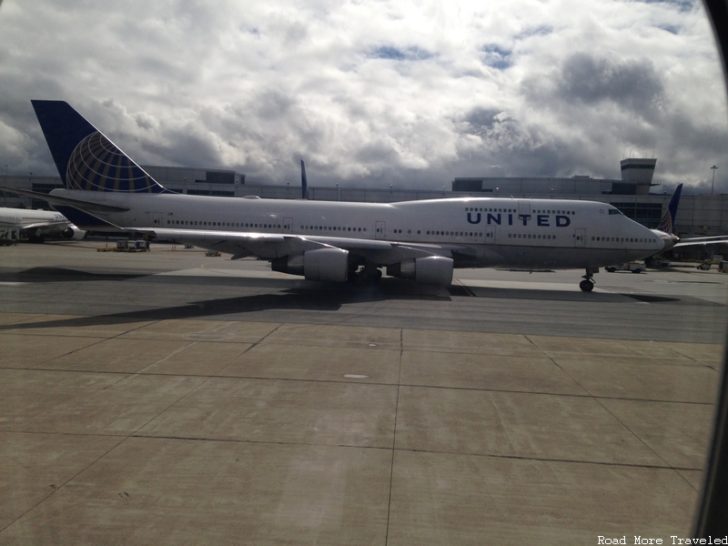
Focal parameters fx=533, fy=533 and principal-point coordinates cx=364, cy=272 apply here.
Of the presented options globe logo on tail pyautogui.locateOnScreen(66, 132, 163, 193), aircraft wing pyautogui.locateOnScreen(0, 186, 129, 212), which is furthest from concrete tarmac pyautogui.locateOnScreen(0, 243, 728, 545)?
globe logo on tail pyautogui.locateOnScreen(66, 132, 163, 193)

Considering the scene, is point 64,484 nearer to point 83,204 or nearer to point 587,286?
point 83,204

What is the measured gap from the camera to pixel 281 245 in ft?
58.0

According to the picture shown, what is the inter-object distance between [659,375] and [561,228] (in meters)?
13.0

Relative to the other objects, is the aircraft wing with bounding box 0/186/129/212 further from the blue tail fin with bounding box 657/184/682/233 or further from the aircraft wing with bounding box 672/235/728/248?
the aircraft wing with bounding box 672/235/728/248

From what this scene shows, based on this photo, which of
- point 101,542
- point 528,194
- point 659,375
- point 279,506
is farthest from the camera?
point 528,194

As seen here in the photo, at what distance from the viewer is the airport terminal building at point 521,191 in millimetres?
42438

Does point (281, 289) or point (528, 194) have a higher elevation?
point (528, 194)

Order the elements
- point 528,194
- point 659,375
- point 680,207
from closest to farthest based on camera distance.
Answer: point 659,375 < point 680,207 < point 528,194

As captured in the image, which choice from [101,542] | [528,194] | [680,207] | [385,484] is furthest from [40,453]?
[528,194]

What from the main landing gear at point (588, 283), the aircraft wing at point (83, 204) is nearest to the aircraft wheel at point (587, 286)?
the main landing gear at point (588, 283)

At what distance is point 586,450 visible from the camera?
217 inches

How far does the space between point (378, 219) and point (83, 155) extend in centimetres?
1255

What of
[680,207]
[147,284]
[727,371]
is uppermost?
[680,207]

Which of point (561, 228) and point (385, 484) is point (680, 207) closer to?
point (561, 228)
